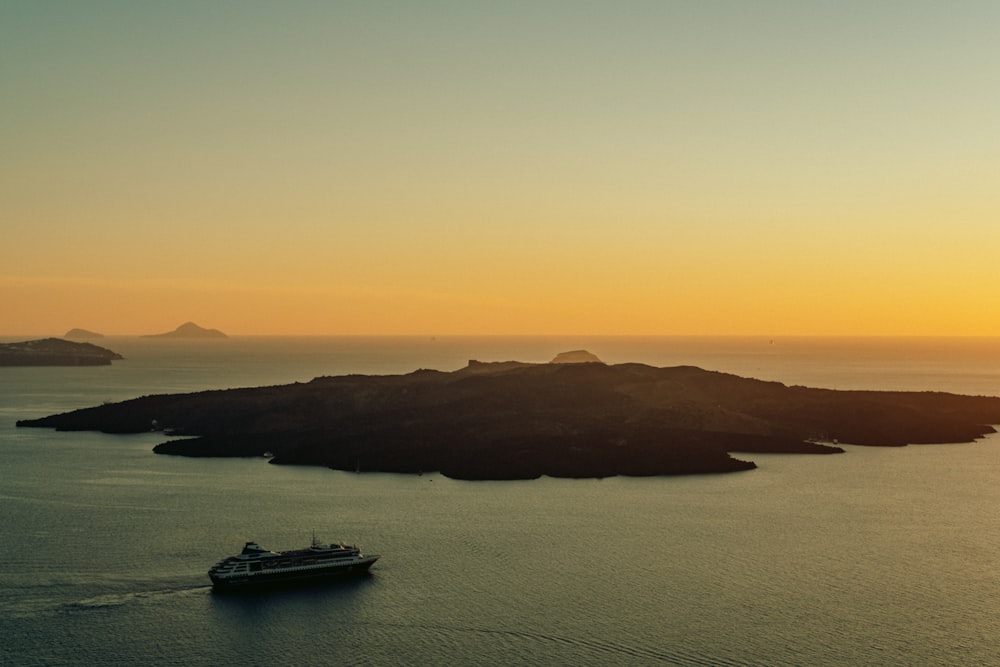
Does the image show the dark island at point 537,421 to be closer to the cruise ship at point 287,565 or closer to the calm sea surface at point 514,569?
the calm sea surface at point 514,569

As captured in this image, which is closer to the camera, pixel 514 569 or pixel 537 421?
pixel 514 569

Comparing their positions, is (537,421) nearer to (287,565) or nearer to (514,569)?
(514,569)

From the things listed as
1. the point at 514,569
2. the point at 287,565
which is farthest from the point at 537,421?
the point at 287,565

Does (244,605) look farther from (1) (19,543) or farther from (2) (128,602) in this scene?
(1) (19,543)

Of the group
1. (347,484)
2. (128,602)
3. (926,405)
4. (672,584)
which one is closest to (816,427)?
(926,405)

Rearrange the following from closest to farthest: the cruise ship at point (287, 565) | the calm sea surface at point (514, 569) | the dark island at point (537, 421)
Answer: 1. the calm sea surface at point (514, 569)
2. the cruise ship at point (287, 565)
3. the dark island at point (537, 421)

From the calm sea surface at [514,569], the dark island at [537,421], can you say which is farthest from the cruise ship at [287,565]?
the dark island at [537,421]
